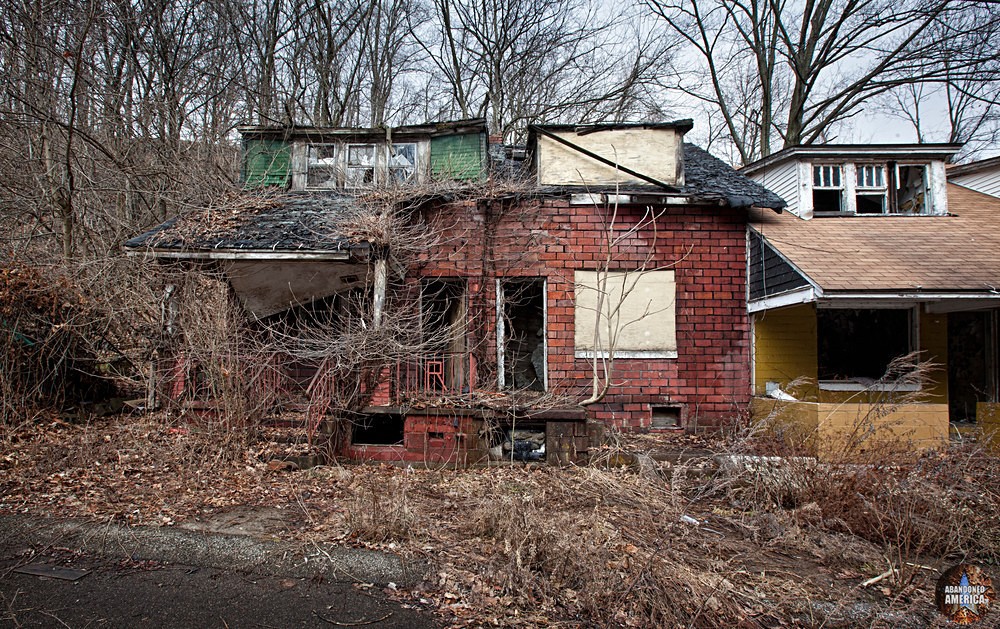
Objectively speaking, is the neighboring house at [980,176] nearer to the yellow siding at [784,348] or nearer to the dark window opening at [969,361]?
the dark window opening at [969,361]

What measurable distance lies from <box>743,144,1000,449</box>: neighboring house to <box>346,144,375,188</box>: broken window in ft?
24.5

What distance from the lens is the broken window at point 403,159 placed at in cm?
1088

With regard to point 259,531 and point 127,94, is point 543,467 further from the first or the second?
point 127,94

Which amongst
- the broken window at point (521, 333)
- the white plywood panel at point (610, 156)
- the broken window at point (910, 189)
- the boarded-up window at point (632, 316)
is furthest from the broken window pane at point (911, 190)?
the broken window at point (521, 333)

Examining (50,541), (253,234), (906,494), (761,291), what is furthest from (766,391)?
(50,541)

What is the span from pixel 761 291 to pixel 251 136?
10.1m

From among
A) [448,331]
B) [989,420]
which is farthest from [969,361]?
[448,331]

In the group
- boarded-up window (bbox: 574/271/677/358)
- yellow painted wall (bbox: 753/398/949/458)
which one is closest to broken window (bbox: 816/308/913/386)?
yellow painted wall (bbox: 753/398/949/458)

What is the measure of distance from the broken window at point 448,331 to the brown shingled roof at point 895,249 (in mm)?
5202

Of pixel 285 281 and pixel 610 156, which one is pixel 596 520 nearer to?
pixel 285 281

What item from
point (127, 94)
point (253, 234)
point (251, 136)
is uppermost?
point (127, 94)

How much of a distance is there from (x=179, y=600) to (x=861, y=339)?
10.6m

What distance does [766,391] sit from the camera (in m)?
8.82

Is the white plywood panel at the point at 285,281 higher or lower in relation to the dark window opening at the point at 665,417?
higher
